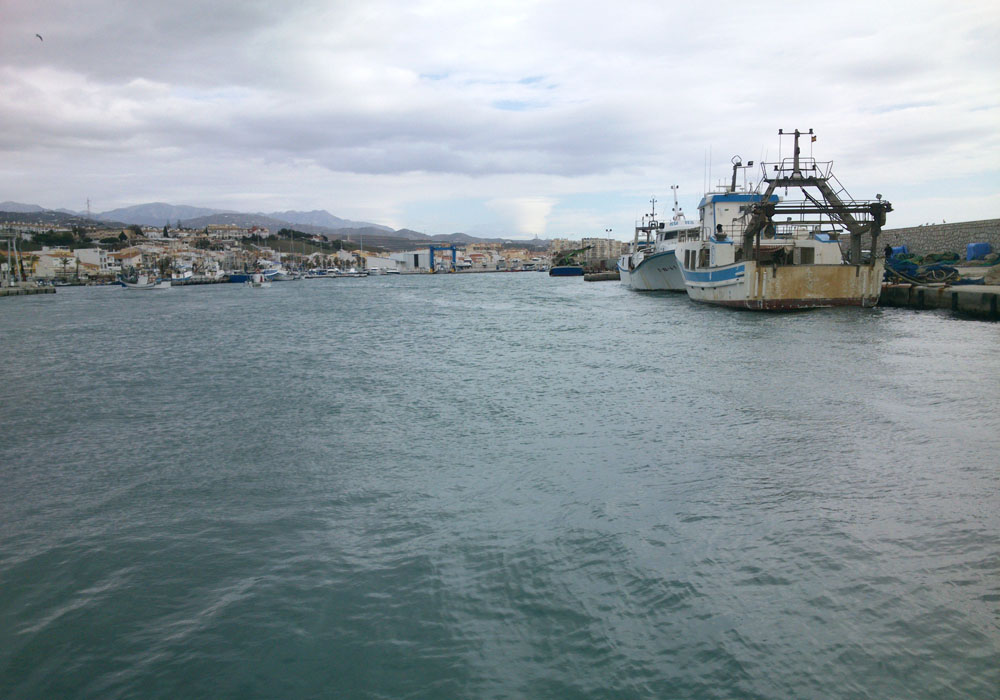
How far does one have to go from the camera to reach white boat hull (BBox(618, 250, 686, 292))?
3788 centimetres

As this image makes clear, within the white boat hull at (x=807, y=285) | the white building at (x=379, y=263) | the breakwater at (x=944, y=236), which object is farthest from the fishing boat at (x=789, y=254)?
the white building at (x=379, y=263)

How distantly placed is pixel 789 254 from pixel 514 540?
23829 mm

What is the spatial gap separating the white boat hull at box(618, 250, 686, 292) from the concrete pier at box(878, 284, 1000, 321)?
11.5 metres

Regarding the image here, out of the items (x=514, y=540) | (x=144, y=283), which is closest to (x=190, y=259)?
(x=144, y=283)

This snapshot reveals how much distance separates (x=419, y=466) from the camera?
7691 mm

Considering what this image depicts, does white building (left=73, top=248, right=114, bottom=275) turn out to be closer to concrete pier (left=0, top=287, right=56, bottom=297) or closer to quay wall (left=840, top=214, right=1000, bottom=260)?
concrete pier (left=0, top=287, right=56, bottom=297)

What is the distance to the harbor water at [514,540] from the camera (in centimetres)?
395

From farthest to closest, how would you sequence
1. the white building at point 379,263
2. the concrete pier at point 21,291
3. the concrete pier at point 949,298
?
1. the white building at point 379,263
2. the concrete pier at point 21,291
3. the concrete pier at point 949,298

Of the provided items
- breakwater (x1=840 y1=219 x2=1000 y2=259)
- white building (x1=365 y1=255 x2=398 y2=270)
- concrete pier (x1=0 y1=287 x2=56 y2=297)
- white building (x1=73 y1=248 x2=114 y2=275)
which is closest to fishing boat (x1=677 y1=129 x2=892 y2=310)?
breakwater (x1=840 y1=219 x2=1000 y2=259)

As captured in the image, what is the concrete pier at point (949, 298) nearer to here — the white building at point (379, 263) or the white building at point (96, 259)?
the white building at point (96, 259)

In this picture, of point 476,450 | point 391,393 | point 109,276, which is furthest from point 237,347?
point 109,276

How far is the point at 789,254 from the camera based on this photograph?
25797 millimetres

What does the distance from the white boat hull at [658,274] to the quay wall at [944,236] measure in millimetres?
8792

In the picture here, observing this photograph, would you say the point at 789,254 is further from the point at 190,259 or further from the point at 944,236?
the point at 190,259
